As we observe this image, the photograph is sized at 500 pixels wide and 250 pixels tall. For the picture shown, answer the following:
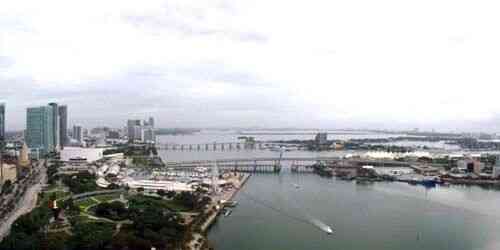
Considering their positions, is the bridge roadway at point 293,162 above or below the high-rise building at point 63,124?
below

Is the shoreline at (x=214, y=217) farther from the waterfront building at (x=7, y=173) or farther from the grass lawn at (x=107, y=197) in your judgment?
the waterfront building at (x=7, y=173)

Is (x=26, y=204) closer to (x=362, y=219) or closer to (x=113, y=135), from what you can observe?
(x=362, y=219)

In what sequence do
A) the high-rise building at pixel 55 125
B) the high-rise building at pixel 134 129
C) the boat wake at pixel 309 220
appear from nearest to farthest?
1. the boat wake at pixel 309 220
2. the high-rise building at pixel 55 125
3. the high-rise building at pixel 134 129

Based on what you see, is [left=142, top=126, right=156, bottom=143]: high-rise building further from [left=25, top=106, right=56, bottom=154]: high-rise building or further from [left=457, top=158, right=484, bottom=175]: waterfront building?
[left=457, top=158, right=484, bottom=175]: waterfront building

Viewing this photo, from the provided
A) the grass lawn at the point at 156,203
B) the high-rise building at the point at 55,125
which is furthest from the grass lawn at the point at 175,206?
the high-rise building at the point at 55,125

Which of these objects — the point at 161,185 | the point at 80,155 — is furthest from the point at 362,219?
the point at 80,155

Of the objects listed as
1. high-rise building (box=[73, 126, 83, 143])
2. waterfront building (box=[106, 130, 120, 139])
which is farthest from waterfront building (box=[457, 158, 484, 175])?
waterfront building (box=[106, 130, 120, 139])

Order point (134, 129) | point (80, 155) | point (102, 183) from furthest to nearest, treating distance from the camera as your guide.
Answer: point (134, 129), point (80, 155), point (102, 183)
